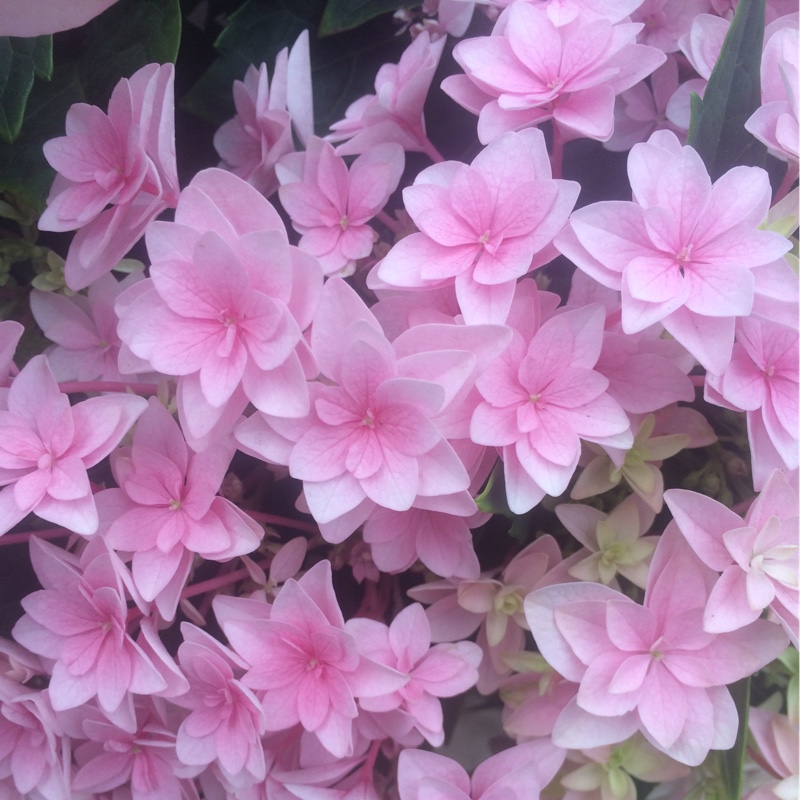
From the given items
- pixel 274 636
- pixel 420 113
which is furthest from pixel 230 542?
pixel 420 113

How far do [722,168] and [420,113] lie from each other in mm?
224

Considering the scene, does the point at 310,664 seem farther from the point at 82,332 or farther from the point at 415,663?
the point at 82,332

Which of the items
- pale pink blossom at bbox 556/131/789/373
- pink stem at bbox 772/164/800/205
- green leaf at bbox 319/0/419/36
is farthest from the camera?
green leaf at bbox 319/0/419/36

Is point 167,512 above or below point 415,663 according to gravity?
above

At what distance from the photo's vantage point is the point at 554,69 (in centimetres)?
47

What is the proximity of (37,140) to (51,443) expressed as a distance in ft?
0.94

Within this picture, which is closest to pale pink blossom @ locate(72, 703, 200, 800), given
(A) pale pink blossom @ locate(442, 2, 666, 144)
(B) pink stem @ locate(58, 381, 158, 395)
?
(B) pink stem @ locate(58, 381, 158, 395)

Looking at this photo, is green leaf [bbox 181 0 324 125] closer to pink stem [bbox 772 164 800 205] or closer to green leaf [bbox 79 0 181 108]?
green leaf [bbox 79 0 181 108]

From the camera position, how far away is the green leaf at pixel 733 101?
46 cm

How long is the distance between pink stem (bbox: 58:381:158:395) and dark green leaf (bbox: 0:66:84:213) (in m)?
0.17

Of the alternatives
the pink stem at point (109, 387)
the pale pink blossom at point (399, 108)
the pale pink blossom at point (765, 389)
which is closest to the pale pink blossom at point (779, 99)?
the pale pink blossom at point (765, 389)

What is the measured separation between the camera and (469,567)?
1.68 ft

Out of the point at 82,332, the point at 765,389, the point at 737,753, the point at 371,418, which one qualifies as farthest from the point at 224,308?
the point at 737,753

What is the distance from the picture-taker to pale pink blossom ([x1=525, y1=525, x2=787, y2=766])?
0.45 m
